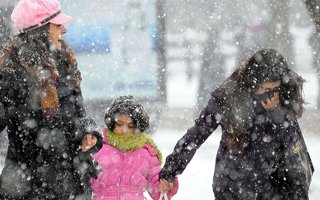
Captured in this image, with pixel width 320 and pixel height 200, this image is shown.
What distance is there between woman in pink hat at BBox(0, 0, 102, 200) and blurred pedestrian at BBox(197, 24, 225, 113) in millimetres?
9519

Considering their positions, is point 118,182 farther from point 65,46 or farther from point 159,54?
point 159,54

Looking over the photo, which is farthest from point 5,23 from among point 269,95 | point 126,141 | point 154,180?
point 269,95

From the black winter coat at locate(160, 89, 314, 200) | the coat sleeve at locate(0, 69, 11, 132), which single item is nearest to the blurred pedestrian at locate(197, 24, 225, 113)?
the black winter coat at locate(160, 89, 314, 200)

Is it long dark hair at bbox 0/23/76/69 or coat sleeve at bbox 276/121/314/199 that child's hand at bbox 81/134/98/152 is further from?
coat sleeve at bbox 276/121/314/199

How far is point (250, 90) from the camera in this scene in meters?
4.11

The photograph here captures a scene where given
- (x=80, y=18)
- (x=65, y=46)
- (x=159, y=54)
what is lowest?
(x=159, y=54)

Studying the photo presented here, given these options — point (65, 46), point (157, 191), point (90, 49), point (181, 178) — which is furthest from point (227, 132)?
point (90, 49)

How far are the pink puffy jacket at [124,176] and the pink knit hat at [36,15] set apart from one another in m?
1.07

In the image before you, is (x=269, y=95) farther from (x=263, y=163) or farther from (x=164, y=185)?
(x=164, y=185)

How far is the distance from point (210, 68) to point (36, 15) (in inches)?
386

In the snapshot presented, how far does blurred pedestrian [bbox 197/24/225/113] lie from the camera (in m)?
13.4

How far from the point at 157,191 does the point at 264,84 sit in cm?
103

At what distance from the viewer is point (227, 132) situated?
4.19 meters

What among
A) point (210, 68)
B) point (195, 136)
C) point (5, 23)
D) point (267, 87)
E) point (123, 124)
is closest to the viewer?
point (267, 87)
